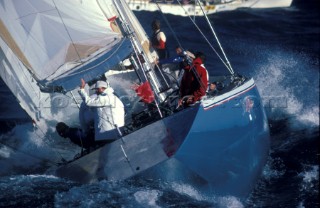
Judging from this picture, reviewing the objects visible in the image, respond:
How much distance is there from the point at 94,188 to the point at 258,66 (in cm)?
823

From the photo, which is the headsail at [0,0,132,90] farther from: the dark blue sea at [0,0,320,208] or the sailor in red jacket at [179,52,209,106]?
the dark blue sea at [0,0,320,208]

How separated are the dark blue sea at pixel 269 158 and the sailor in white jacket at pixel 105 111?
77 cm

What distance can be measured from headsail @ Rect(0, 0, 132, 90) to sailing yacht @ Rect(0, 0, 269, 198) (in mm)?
16

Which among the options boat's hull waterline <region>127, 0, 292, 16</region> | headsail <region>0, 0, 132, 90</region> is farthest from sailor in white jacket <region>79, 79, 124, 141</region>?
boat's hull waterline <region>127, 0, 292, 16</region>

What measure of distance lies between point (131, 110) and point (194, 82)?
1.98 metres

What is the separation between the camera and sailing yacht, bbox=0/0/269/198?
841cm

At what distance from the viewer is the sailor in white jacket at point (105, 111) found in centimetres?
880

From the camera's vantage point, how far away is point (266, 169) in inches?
400

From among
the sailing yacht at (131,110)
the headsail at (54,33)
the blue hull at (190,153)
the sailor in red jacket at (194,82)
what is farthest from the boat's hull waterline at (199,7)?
the blue hull at (190,153)

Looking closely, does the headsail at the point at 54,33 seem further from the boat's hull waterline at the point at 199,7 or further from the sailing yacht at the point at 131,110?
the boat's hull waterline at the point at 199,7

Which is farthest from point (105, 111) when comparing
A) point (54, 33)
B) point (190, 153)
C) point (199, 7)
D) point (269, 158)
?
point (199, 7)

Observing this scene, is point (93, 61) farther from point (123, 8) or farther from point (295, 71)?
point (295, 71)

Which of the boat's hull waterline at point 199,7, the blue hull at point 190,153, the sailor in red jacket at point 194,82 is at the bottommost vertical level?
the boat's hull waterline at point 199,7

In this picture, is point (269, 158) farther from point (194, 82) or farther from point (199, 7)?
point (199, 7)
